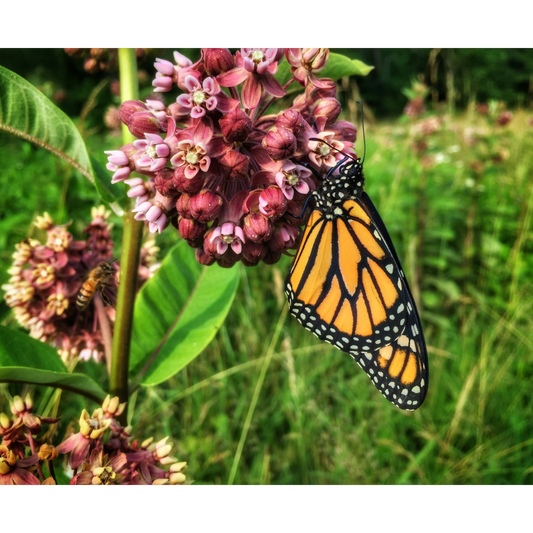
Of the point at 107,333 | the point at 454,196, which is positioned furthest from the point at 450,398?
the point at 107,333

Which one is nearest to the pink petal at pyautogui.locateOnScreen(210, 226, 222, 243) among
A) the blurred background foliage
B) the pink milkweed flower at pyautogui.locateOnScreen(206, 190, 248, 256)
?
the pink milkweed flower at pyautogui.locateOnScreen(206, 190, 248, 256)

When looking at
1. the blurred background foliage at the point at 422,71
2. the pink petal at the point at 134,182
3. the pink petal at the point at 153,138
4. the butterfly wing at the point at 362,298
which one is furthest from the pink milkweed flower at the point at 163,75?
the blurred background foliage at the point at 422,71

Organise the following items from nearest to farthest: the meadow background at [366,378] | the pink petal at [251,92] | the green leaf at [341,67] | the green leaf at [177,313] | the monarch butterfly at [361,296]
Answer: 1. the pink petal at [251,92]
2. the green leaf at [341,67]
3. the green leaf at [177,313]
4. the monarch butterfly at [361,296]
5. the meadow background at [366,378]

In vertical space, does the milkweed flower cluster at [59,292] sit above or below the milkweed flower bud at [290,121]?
below

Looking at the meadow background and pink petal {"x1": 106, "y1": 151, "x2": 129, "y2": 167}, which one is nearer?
pink petal {"x1": 106, "y1": 151, "x2": 129, "y2": 167}

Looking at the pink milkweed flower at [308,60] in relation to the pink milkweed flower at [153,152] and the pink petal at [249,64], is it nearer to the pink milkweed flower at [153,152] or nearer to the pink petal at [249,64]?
the pink petal at [249,64]

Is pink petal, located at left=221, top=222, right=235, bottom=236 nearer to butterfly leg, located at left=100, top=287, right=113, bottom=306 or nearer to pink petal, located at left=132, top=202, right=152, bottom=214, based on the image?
pink petal, located at left=132, top=202, right=152, bottom=214
